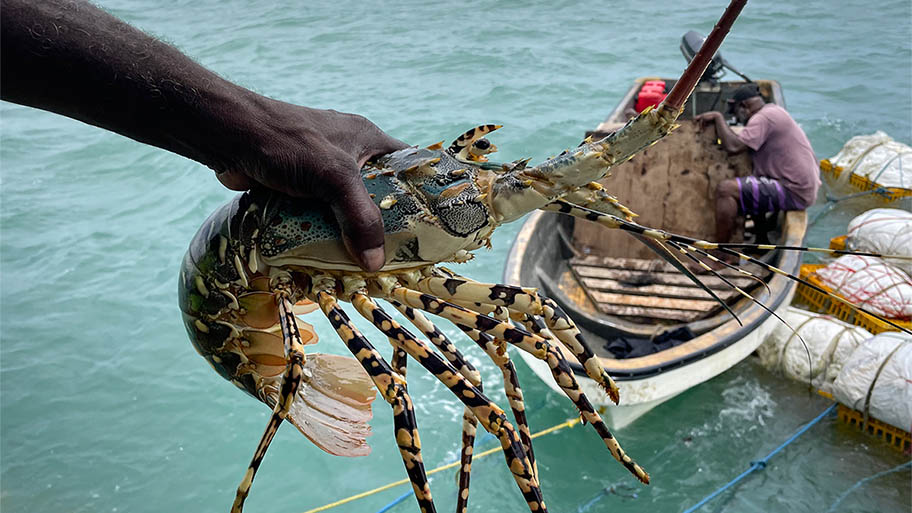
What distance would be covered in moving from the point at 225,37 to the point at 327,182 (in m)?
18.5

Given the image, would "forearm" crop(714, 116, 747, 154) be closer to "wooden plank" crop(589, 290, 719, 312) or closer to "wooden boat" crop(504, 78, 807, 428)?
"wooden boat" crop(504, 78, 807, 428)

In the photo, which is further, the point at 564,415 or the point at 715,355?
the point at 564,415

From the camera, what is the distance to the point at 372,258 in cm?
188

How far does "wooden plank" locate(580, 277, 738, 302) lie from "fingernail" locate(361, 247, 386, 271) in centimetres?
512

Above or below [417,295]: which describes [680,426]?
below

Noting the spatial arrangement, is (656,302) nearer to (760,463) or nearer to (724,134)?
(760,463)

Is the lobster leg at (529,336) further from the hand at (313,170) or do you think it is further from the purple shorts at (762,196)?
the purple shorts at (762,196)

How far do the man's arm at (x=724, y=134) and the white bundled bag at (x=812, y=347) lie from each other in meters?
1.74

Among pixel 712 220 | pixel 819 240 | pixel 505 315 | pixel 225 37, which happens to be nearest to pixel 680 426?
pixel 712 220

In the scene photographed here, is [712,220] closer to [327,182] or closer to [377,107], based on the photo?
[327,182]

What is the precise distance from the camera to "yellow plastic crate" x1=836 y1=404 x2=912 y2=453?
577 centimetres

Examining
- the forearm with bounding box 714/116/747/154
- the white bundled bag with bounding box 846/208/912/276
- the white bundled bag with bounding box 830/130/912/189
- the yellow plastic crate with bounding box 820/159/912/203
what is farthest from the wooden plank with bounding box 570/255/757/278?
the white bundled bag with bounding box 830/130/912/189

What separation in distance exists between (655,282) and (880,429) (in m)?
2.34

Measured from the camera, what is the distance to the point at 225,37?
18312 mm
